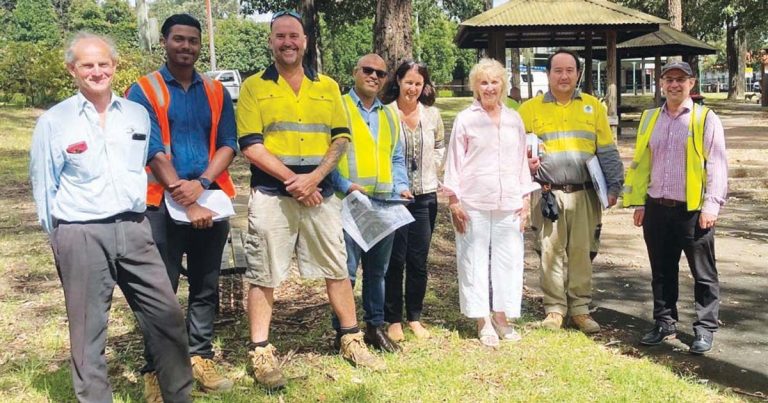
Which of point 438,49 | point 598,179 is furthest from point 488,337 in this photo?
point 438,49

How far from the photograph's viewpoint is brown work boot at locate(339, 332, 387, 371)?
14.2 ft

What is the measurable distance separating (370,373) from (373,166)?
1.24 meters

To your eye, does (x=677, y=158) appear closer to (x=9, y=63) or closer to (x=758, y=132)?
(x=758, y=132)

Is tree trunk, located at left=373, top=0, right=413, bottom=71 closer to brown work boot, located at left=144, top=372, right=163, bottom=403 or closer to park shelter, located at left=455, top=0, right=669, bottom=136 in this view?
brown work boot, located at left=144, top=372, right=163, bottom=403

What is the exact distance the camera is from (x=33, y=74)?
23656mm

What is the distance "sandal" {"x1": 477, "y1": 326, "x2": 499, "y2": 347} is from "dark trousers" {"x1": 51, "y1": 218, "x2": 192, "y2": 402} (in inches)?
81.2

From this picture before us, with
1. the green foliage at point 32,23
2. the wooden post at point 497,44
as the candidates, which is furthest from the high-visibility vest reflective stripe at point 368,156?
the green foliage at point 32,23

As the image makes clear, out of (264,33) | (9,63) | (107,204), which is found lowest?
(107,204)

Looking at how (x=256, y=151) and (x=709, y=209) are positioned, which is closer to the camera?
(x=256, y=151)

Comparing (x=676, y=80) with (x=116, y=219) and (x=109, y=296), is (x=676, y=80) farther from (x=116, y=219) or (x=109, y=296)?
(x=109, y=296)

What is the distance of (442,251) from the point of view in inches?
310

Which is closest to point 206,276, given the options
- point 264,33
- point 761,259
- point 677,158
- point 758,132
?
point 677,158

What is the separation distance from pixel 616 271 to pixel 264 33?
59.6 meters

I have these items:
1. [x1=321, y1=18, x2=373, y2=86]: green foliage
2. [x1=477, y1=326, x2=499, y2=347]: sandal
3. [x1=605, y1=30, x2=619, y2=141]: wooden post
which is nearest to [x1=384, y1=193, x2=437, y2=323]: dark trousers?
[x1=477, y1=326, x2=499, y2=347]: sandal
